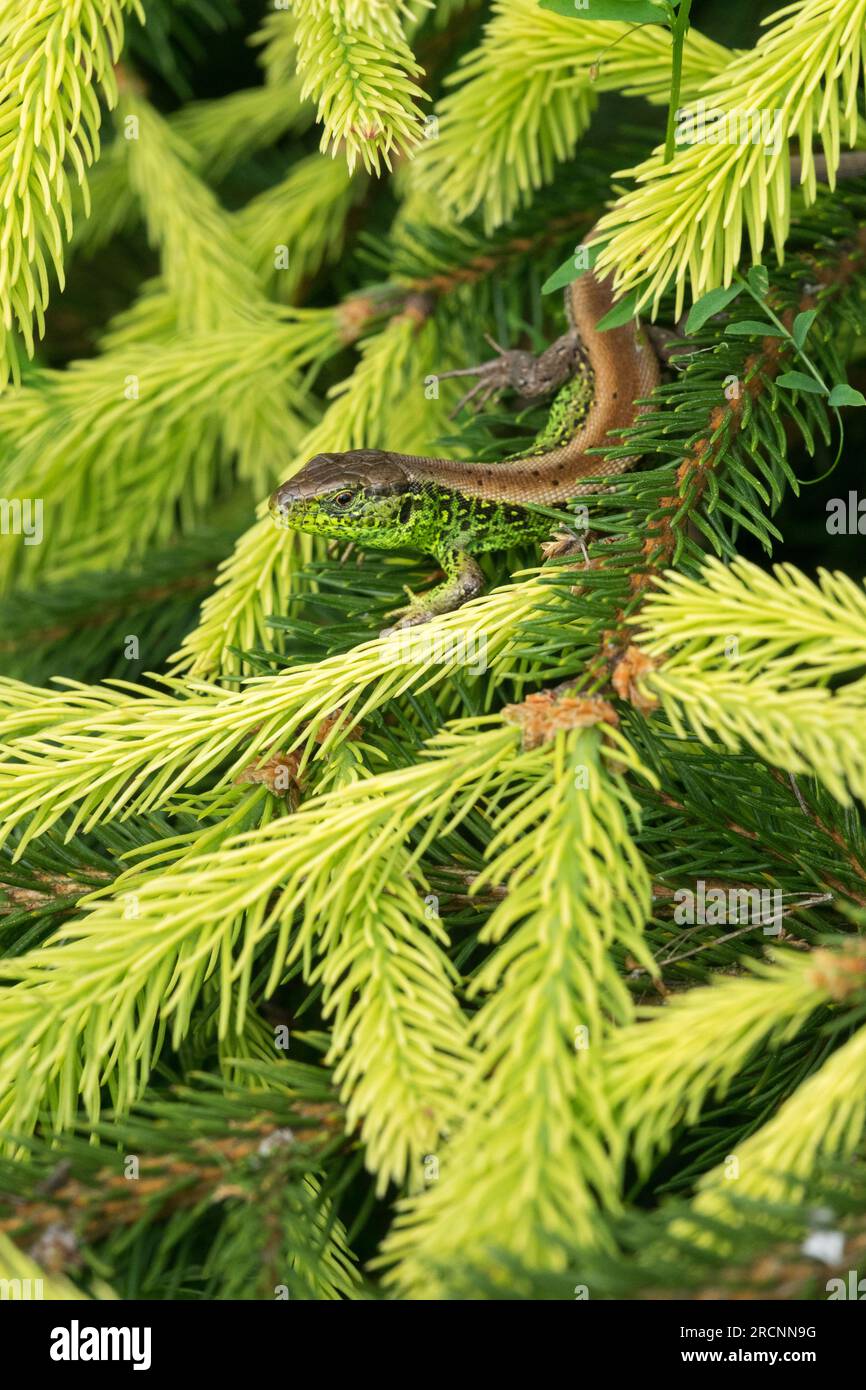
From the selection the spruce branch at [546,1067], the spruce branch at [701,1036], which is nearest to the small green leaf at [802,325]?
the spruce branch at [546,1067]

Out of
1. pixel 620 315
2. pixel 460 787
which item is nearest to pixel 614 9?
pixel 620 315

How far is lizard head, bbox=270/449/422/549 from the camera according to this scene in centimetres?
215

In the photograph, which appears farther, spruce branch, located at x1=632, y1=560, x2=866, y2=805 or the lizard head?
the lizard head

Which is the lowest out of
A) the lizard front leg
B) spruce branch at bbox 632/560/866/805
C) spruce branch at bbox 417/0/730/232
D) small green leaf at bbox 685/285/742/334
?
spruce branch at bbox 632/560/866/805

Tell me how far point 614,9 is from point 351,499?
1.02 meters

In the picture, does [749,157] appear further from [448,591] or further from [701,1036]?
[701,1036]

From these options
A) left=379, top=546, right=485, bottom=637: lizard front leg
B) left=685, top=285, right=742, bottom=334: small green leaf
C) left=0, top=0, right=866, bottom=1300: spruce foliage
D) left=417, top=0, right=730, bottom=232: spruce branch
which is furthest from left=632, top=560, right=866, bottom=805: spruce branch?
left=417, top=0, right=730, bottom=232: spruce branch

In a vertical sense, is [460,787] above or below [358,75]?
below

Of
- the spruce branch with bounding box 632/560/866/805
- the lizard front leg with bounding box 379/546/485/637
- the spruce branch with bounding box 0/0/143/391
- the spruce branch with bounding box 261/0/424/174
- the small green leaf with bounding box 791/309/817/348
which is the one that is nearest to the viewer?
the spruce branch with bounding box 632/560/866/805

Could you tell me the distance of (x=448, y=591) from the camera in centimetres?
207

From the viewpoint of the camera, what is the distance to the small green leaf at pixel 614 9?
147cm

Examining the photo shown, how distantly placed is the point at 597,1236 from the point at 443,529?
1513 millimetres

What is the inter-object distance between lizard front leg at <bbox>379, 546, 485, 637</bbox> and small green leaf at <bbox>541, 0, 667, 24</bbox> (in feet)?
2.79

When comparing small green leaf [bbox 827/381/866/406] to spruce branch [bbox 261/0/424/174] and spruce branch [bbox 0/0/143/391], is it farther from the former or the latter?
spruce branch [bbox 0/0/143/391]
